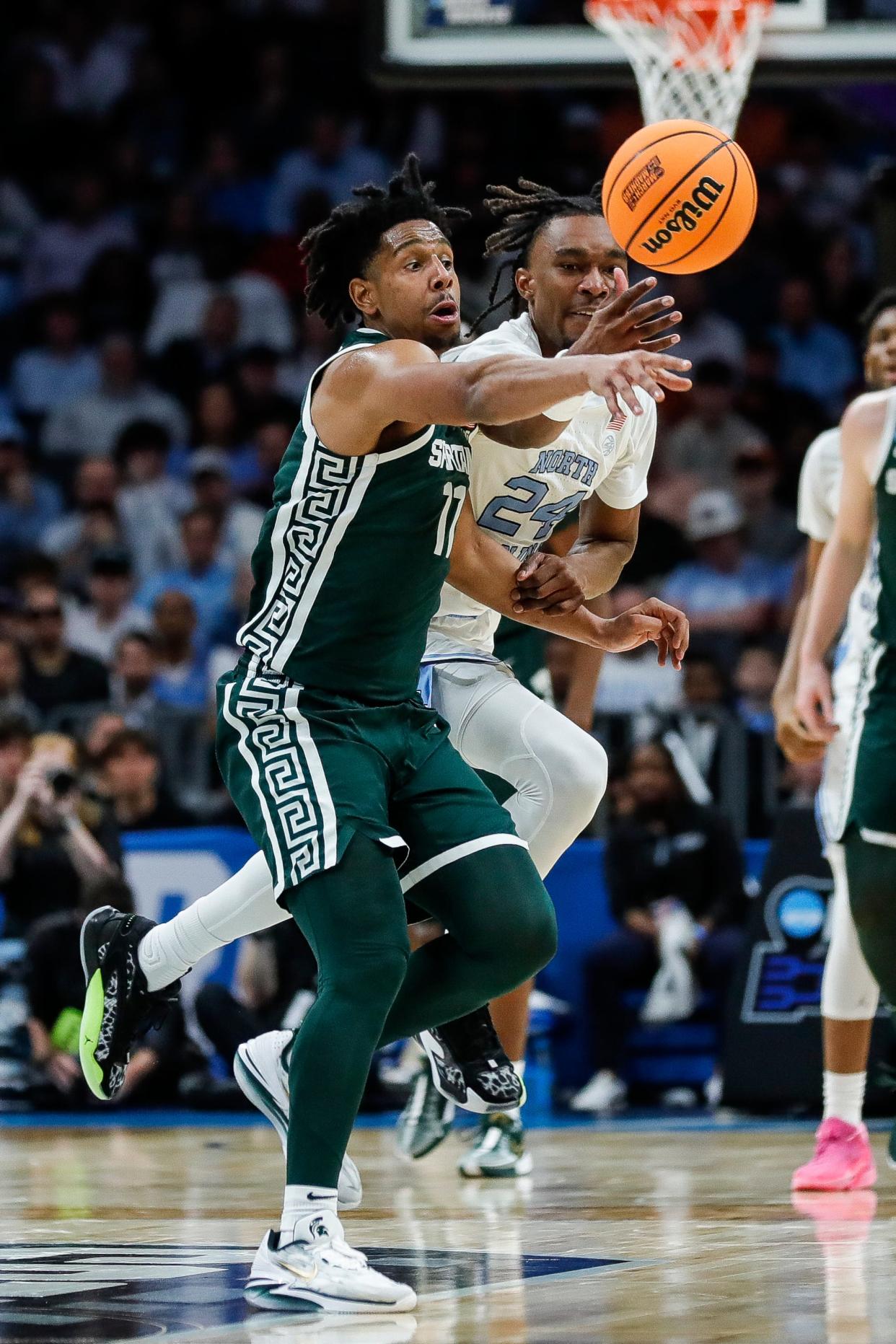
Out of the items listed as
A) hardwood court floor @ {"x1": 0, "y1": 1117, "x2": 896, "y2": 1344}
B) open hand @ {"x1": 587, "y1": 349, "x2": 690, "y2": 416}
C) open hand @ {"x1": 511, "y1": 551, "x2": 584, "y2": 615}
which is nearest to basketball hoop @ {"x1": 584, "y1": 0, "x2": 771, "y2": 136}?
open hand @ {"x1": 511, "y1": 551, "x2": 584, "y2": 615}

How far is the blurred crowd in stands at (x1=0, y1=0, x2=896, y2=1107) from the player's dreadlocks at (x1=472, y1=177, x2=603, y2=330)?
14.2 feet

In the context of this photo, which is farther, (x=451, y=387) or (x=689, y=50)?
(x=689, y=50)

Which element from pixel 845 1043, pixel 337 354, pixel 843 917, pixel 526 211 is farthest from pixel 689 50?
pixel 337 354

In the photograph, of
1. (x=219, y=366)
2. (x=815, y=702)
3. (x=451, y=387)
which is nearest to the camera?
(x=451, y=387)

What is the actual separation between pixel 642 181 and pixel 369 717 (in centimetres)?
146

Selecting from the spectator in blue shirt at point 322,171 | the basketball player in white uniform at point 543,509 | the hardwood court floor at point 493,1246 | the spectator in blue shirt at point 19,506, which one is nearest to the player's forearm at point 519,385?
the basketball player in white uniform at point 543,509

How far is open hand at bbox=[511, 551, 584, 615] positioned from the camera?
4.55 metres

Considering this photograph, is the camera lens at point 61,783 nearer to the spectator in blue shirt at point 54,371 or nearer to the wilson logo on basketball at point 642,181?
the wilson logo on basketball at point 642,181

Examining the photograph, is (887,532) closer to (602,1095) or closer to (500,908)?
(500,908)

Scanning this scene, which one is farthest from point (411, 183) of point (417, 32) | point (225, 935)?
point (417, 32)

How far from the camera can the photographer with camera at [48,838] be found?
9.23 meters

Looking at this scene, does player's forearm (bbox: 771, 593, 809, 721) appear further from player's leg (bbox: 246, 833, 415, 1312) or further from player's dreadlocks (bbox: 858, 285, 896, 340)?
player's leg (bbox: 246, 833, 415, 1312)

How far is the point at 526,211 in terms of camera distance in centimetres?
530

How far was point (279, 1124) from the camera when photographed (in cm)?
455
